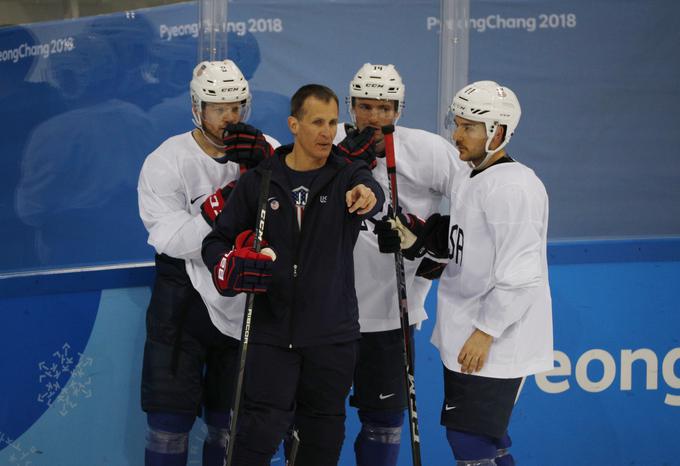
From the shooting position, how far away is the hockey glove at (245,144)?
3145mm

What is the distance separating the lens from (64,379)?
3713 mm

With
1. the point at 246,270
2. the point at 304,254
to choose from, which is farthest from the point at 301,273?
the point at 246,270

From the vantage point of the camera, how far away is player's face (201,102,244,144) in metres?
3.29

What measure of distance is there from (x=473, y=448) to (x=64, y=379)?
1.52 meters

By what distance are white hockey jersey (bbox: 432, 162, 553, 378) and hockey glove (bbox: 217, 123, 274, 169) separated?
59 centimetres

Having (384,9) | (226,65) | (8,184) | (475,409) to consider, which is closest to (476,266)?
(475,409)

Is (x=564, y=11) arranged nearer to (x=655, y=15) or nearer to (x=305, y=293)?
(x=655, y=15)

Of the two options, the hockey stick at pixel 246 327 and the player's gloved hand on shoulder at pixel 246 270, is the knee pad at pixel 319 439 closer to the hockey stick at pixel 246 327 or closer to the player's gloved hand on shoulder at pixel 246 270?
the hockey stick at pixel 246 327

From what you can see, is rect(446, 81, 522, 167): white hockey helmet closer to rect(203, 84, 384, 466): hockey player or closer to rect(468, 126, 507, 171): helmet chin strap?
rect(468, 126, 507, 171): helmet chin strap

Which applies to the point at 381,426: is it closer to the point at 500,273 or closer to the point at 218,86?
the point at 500,273

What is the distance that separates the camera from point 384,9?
167 inches

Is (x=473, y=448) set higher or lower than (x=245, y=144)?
lower

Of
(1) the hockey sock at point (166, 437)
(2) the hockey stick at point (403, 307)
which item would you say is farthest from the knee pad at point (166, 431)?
(2) the hockey stick at point (403, 307)

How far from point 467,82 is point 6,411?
2.07 meters
